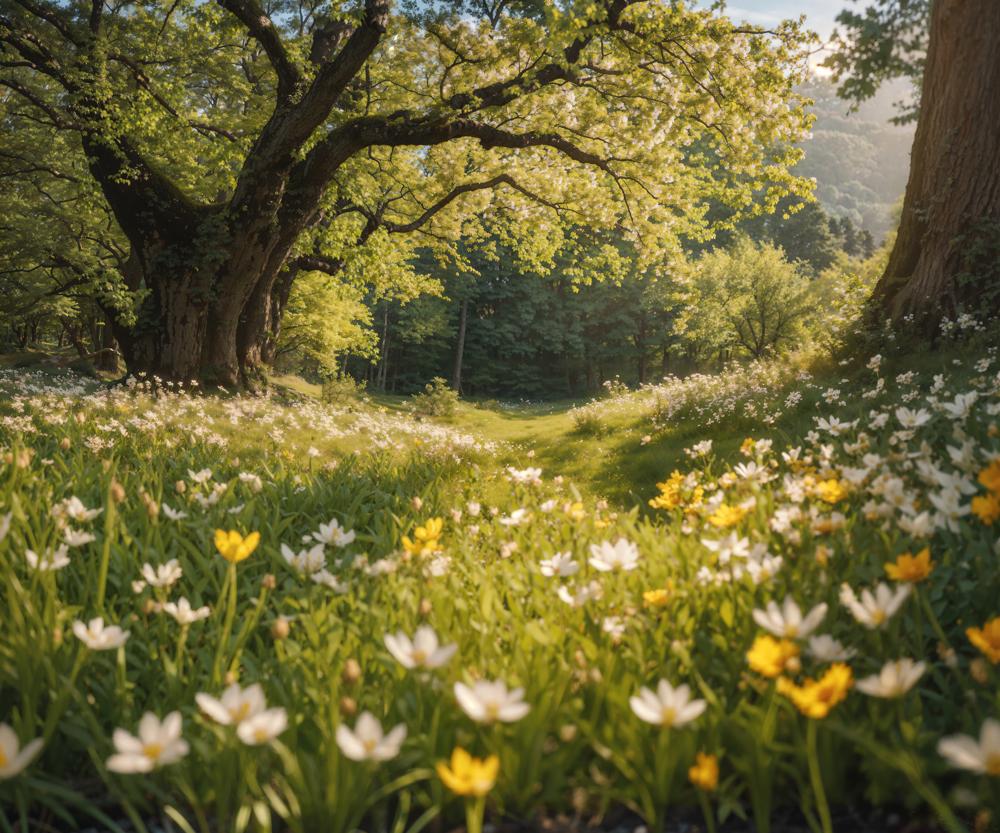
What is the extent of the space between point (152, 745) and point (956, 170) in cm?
972

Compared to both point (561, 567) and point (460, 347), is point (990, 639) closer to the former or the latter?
point (561, 567)

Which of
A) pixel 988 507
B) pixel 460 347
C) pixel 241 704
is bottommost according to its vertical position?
→ pixel 460 347

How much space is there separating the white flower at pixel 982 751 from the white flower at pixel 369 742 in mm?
945

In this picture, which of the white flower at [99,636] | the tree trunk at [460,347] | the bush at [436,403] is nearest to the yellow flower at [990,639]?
the white flower at [99,636]

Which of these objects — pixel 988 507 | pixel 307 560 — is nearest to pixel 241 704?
pixel 307 560

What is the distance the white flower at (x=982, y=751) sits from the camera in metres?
0.99

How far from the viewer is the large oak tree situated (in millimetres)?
10039

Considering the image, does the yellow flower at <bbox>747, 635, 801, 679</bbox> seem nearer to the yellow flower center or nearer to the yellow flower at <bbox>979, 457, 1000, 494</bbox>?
the yellow flower at <bbox>979, 457, 1000, 494</bbox>

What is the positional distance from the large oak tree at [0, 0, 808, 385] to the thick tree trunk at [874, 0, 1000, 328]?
2.81 m

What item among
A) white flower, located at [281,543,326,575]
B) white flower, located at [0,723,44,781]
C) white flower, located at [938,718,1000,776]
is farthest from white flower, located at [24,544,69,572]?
white flower, located at [938,718,1000,776]

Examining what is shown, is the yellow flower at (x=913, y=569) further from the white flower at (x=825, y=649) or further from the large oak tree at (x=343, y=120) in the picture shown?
the large oak tree at (x=343, y=120)

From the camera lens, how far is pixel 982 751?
103 cm

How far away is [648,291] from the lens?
4456 centimetres

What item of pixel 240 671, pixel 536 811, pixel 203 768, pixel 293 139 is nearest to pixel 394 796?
pixel 536 811
